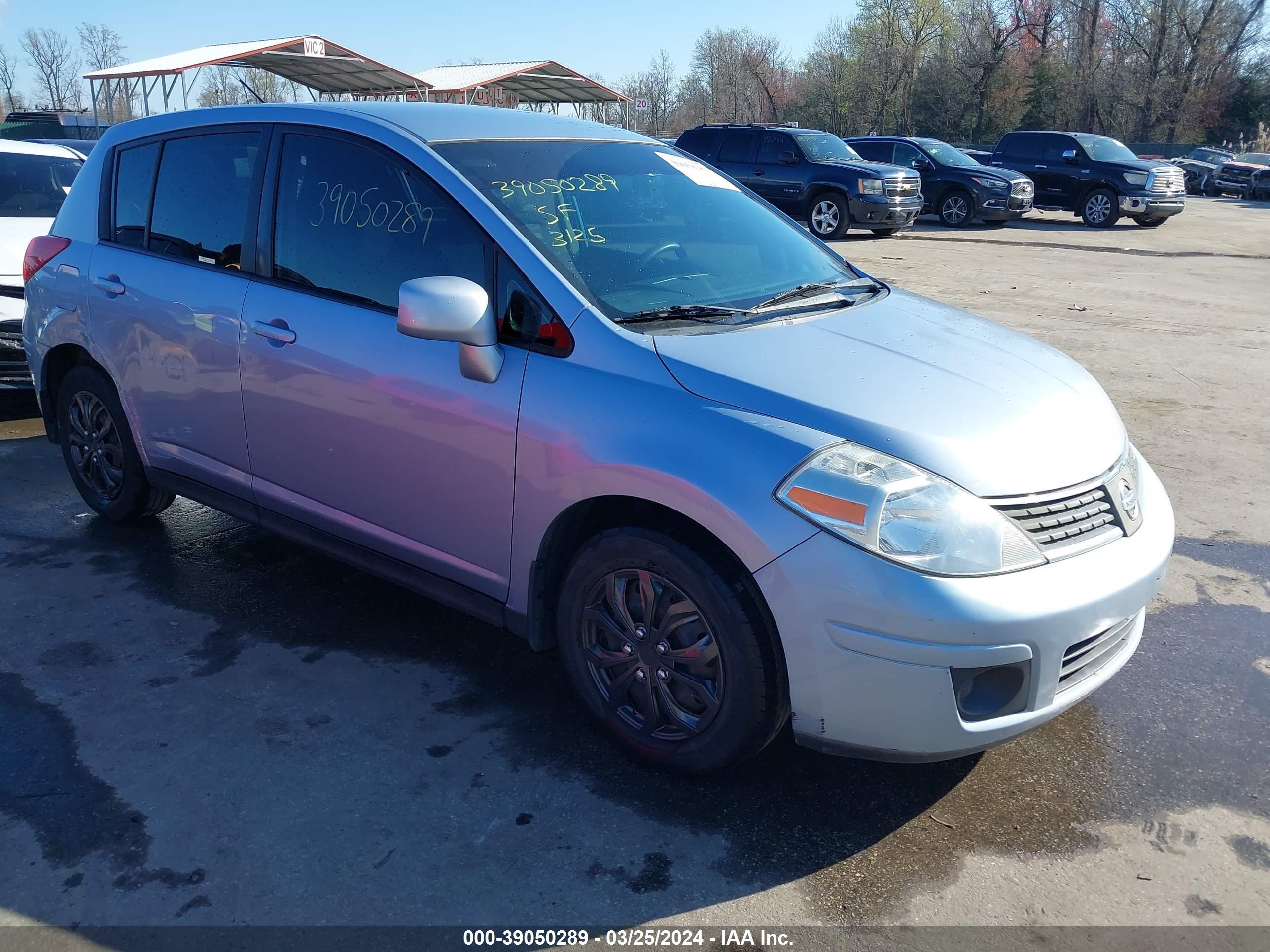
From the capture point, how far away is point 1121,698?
3.51 m

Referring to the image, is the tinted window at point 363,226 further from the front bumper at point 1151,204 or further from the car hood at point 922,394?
the front bumper at point 1151,204

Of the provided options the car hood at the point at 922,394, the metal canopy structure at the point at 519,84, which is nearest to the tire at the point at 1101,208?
the metal canopy structure at the point at 519,84

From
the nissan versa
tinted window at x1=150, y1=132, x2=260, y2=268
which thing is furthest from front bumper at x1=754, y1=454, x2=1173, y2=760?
tinted window at x1=150, y1=132, x2=260, y2=268

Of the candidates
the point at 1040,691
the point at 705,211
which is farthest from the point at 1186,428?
the point at 1040,691

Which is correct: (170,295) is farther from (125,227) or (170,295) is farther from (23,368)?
(23,368)

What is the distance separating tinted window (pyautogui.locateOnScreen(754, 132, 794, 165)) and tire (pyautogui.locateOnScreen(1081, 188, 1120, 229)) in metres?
7.71

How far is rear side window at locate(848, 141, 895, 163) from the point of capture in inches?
856

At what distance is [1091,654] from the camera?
2.74m

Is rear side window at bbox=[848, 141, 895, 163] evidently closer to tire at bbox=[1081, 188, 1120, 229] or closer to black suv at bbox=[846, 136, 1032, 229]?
black suv at bbox=[846, 136, 1032, 229]

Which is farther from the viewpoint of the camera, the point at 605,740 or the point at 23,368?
the point at 23,368

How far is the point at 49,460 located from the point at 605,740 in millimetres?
4453

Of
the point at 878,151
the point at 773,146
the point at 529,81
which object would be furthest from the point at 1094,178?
the point at 529,81

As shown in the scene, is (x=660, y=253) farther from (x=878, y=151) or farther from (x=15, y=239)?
(x=878, y=151)

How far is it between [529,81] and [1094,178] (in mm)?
19658
